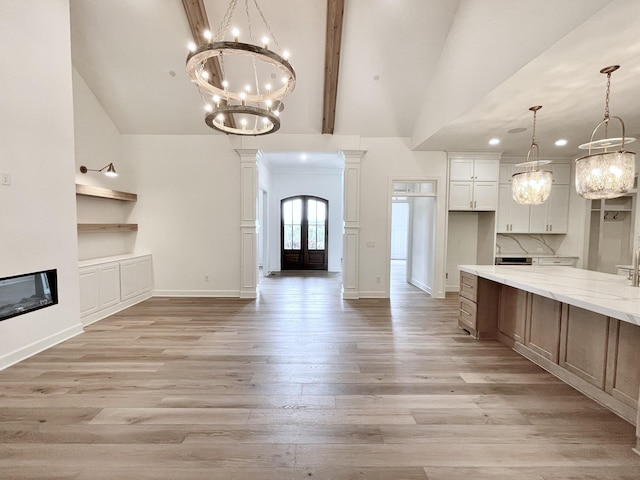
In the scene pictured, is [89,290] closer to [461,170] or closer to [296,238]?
[296,238]

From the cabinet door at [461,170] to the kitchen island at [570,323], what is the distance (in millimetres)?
2464

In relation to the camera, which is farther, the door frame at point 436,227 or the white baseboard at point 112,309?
the door frame at point 436,227

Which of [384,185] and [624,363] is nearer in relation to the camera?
[624,363]

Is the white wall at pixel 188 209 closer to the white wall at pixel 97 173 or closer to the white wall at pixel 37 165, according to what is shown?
the white wall at pixel 97 173

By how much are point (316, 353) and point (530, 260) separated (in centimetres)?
492

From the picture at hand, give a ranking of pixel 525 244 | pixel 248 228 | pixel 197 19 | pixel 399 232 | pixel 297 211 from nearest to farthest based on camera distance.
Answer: pixel 197 19 → pixel 248 228 → pixel 525 244 → pixel 297 211 → pixel 399 232

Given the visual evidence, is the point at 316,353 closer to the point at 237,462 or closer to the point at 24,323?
the point at 237,462

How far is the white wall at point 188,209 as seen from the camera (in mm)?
5398

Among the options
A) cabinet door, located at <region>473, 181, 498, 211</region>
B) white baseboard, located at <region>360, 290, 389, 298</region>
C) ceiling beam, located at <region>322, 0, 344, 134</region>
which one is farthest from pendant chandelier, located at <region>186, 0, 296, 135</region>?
cabinet door, located at <region>473, 181, 498, 211</region>

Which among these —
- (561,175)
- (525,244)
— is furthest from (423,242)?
(561,175)

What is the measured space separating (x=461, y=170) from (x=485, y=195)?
666 mm

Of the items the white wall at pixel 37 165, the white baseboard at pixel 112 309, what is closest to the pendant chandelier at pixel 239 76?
the white wall at pixel 37 165

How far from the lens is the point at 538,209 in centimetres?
573

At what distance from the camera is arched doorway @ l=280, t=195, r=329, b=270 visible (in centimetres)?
883
